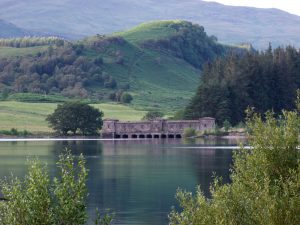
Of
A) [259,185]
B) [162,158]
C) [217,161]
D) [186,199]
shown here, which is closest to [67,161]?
[186,199]

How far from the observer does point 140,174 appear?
366ft

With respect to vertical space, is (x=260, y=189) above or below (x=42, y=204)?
above

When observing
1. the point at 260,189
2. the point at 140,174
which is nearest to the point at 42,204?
the point at 260,189

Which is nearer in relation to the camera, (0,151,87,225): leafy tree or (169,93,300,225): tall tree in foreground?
(0,151,87,225): leafy tree

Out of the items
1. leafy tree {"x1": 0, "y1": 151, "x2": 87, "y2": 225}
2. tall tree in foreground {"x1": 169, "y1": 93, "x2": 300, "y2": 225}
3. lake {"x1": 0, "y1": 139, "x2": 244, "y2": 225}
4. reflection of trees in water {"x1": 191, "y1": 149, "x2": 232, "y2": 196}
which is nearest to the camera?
leafy tree {"x1": 0, "y1": 151, "x2": 87, "y2": 225}

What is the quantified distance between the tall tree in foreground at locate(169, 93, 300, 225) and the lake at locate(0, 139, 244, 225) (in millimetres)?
24375

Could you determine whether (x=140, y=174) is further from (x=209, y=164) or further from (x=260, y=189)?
(x=260, y=189)

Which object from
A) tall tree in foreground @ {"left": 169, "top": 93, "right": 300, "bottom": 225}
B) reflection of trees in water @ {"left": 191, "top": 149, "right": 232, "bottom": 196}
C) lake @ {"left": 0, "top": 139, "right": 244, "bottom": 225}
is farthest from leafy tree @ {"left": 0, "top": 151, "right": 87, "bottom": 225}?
reflection of trees in water @ {"left": 191, "top": 149, "right": 232, "bottom": 196}

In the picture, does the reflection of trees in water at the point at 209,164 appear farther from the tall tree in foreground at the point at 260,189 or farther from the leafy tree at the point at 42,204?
the leafy tree at the point at 42,204

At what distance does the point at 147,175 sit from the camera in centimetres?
11075

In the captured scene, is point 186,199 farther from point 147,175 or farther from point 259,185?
point 147,175

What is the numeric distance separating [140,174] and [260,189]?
70.5 m

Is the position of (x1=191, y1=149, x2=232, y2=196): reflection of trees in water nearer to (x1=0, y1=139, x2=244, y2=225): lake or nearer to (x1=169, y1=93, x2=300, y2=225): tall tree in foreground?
(x1=0, y1=139, x2=244, y2=225): lake

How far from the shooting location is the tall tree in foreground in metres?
39.5
